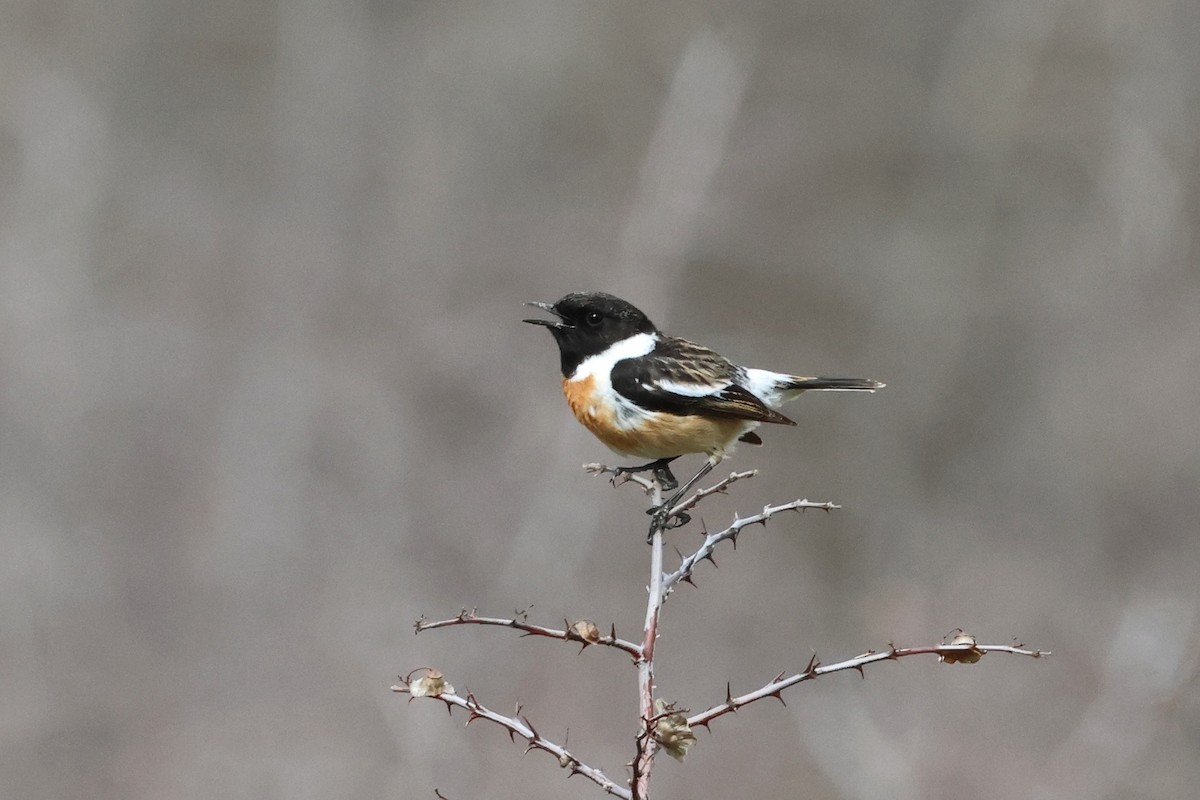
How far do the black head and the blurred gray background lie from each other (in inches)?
270

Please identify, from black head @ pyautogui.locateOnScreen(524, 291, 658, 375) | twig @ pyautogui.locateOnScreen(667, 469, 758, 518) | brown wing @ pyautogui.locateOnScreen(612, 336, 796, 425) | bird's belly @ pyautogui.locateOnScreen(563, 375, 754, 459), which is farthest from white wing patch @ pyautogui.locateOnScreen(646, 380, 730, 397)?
twig @ pyautogui.locateOnScreen(667, 469, 758, 518)

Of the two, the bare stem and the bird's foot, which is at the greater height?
the bird's foot

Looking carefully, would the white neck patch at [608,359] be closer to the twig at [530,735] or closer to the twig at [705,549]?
the twig at [705,549]

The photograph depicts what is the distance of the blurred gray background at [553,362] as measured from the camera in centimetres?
1251

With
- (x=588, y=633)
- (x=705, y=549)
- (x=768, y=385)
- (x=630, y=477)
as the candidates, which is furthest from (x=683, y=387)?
(x=588, y=633)

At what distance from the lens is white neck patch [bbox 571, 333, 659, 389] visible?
4.90 metres

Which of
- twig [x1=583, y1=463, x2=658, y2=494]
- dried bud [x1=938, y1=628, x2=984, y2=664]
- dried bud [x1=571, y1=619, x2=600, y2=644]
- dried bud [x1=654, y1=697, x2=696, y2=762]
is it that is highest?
twig [x1=583, y1=463, x2=658, y2=494]

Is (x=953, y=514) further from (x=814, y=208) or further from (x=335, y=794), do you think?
(x=335, y=794)

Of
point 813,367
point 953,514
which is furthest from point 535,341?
point 953,514

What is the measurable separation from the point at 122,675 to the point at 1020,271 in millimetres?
11566

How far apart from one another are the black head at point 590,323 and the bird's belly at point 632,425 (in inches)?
6.7

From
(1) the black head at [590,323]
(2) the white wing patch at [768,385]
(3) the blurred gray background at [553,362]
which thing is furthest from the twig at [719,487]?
(3) the blurred gray background at [553,362]

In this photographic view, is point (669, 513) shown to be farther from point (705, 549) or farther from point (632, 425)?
point (705, 549)

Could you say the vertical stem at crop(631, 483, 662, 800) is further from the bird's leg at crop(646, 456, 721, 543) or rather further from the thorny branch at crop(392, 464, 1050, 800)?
the bird's leg at crop(646, 456, 721, 543)
